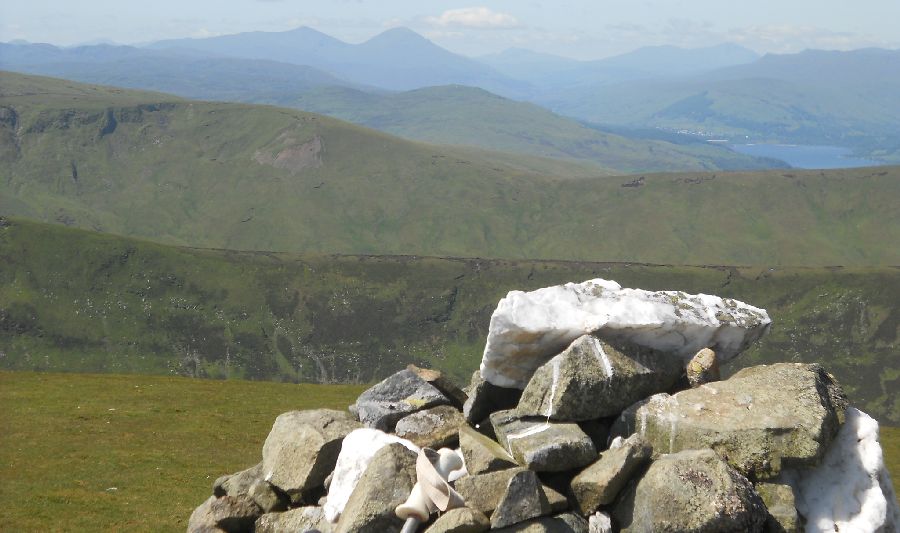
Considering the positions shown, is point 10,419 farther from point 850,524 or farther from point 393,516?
point 850,524

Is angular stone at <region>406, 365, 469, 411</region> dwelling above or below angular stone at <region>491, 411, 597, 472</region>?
below

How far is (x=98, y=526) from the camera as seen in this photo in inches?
1341

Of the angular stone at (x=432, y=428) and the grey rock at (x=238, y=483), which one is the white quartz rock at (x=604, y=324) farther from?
the grey rock at (x=238, y=483)

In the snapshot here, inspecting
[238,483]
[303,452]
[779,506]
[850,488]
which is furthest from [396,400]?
[850,488]

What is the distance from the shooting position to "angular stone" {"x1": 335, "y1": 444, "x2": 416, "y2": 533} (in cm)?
2269

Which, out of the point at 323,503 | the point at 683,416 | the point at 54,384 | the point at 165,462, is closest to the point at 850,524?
the point at 683,416

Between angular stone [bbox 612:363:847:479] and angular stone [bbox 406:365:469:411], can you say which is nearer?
angular stone [bbox 612:363:847:479]

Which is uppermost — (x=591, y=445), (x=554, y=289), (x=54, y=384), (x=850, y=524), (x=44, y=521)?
(x=554, y=289)

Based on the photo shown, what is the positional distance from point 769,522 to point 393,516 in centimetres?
1125

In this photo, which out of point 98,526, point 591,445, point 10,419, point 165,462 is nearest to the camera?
point 591,445

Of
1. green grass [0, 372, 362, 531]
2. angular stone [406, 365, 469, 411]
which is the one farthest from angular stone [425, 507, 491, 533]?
green grass [0, 372, 362, 531]

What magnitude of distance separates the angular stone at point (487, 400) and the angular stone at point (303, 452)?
4.64 meters

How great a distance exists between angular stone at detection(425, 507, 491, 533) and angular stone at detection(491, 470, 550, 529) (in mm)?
333

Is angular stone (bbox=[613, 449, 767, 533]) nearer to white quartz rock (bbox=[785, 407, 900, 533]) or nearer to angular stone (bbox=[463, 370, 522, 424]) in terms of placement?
white quartz rock (bbox=[785, 407, 900, 533])
